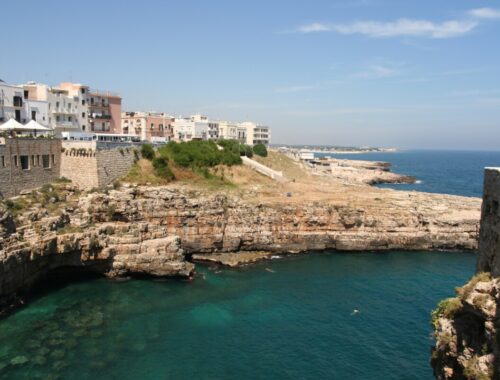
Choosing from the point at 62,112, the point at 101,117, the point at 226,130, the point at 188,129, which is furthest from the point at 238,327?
the point at 226,130

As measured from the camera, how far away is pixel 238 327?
1219 inches

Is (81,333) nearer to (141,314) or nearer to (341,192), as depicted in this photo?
(141,314)

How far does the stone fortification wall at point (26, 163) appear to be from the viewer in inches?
1551

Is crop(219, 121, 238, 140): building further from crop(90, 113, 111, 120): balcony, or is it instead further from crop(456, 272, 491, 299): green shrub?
crop(456, 272, 491, 299): green shrub

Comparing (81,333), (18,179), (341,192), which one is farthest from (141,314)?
(341,192)

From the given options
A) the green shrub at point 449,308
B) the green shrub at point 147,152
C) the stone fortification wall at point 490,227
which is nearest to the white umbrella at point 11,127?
the green shrub at point 147,152

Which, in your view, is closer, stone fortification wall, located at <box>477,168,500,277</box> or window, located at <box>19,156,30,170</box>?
stone fortification wall, located at <box>477,168,500,277</box>

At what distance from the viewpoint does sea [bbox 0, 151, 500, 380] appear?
25.6 meters

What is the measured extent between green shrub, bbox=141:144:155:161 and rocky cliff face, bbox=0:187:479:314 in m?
9.25

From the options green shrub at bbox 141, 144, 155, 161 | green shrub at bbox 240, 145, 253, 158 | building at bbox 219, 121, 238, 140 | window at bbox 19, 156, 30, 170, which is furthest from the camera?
building at bbox 219, 121, 238, 140

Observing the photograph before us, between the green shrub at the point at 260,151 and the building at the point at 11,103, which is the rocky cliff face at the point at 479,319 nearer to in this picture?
the building at the point at 11,103

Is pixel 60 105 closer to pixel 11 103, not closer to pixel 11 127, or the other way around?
pixel 11 103

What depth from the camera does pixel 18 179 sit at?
40.7 metres

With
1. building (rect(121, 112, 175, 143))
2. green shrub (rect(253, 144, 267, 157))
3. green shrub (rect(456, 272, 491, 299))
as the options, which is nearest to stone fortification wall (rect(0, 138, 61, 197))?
building (rect(121, 112, 175, 143))
